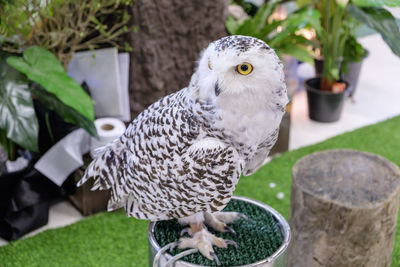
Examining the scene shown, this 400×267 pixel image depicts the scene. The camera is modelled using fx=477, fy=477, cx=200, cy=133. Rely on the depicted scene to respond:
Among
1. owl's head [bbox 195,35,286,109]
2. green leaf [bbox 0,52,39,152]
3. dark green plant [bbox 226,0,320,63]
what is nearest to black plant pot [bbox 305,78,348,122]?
dark green plant [bbox 226,0,320,63]

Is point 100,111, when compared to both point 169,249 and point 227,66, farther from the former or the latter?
point 227,66

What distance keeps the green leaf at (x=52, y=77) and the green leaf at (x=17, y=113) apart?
12 centimetres

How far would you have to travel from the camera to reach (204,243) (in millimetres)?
1227

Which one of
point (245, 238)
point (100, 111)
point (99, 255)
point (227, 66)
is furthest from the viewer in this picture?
point (100, 111)

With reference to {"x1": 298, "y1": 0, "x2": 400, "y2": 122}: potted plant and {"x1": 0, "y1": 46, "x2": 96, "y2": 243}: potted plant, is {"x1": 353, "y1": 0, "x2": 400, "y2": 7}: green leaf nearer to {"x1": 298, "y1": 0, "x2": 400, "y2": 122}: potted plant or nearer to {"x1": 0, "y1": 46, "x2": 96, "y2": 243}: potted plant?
{"x1": 298, "y1": 0, "x2": 400, "y2": 122}: potted plant

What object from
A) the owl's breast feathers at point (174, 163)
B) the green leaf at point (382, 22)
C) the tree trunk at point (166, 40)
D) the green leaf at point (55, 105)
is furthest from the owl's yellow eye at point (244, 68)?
the tree trunk at point (166, 40)

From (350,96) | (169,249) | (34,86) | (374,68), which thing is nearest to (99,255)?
(34,86)

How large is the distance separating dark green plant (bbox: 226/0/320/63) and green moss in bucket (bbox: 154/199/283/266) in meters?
1.34

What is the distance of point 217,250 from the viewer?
1262 mm

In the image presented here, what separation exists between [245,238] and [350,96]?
2742mm

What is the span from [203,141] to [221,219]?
406 millimetres

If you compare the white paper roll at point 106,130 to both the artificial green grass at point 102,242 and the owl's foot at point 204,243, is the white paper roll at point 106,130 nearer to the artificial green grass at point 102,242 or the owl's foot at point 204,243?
the artificial green grass at point 102,242

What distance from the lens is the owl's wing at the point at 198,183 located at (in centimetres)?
103

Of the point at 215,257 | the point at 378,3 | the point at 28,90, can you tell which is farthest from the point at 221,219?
the point at 28,90
